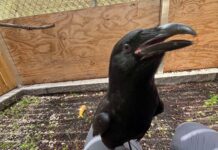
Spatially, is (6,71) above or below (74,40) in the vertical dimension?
below

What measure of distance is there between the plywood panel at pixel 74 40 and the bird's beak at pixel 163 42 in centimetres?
163

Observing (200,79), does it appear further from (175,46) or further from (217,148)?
(175,46)

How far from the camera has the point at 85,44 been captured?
107 inches

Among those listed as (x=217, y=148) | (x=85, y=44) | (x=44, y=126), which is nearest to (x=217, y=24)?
(x=85, y=44)

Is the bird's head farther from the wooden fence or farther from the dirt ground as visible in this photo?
the wooden fence

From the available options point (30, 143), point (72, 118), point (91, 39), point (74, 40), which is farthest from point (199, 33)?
point (30, 143)

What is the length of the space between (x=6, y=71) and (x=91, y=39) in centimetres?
115

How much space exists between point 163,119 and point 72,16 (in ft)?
4.77

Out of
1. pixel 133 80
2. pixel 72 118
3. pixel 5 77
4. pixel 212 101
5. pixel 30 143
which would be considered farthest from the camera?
pixel 5 77

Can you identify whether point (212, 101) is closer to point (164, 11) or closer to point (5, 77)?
point (164, 11)

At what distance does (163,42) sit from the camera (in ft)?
3.04

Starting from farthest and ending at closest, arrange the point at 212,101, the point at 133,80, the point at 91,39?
the point at 91,39 → the point at 212,101 → the point at 133,80

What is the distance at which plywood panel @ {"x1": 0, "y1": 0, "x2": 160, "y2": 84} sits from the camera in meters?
2.53

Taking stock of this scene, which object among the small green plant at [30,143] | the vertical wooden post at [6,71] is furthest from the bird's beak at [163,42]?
the vertical wooden post at [6,71]
